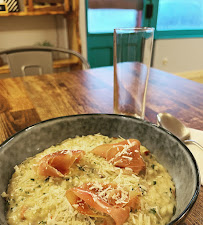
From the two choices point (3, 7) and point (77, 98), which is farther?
point (3, 7)

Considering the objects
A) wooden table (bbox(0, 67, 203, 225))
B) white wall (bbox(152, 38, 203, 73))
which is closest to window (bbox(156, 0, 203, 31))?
white wall (bbox(152, 38, 203, 73))

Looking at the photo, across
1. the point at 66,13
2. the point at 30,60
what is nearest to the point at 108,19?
the point at 66,13

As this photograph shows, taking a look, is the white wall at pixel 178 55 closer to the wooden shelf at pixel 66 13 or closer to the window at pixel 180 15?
the window at pixel 180 15

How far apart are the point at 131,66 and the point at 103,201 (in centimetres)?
53

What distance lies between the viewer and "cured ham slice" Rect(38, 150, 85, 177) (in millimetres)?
527

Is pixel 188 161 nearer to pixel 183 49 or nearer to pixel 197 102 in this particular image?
pixel 197 102

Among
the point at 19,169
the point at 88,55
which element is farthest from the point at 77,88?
the point at 88,55

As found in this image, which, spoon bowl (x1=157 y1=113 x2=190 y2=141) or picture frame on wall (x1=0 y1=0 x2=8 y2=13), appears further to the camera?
picture frame on wall (x1=0 y1=0 x2=8 y2=13)

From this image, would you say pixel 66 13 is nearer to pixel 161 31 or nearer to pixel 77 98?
pixel 161 31

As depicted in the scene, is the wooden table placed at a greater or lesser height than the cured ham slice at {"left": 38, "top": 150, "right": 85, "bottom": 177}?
lesser

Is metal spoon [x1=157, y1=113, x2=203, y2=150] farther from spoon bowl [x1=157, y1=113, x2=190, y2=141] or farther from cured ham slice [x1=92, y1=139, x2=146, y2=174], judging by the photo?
cured ham slice [x1=92, y1=139, x2=146, y2=174]

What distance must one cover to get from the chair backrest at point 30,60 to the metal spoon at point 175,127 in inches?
44.7

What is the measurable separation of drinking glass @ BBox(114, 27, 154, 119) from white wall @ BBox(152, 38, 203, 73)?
3.41m

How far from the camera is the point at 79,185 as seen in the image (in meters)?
0.51
